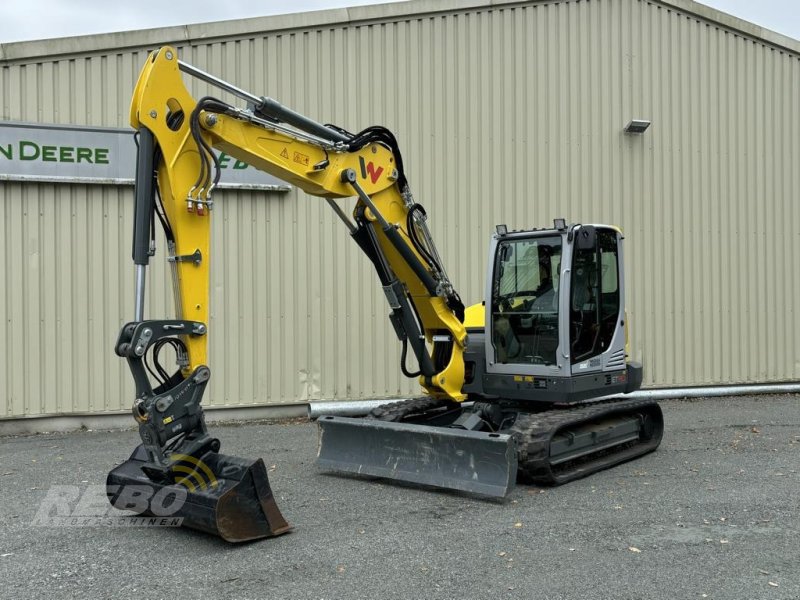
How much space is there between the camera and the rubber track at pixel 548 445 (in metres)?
6.79

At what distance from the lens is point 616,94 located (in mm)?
12828

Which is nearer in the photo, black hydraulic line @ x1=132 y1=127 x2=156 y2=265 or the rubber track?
black hydraulic line @ x1=132 y1=127 x2=156 y2=265

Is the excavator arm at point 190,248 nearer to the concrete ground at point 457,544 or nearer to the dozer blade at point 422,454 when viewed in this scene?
the concrete ground at point 457,544

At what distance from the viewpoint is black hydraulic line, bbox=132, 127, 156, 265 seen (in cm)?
537

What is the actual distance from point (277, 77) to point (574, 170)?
5231mm

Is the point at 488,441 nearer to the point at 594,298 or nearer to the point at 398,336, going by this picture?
the point at 398,336

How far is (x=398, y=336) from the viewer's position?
303 inches

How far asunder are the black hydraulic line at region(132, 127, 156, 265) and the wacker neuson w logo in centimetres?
154

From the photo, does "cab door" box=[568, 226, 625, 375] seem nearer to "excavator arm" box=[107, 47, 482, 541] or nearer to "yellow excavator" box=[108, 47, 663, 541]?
"yellow excavator" box=[108, 47, 663, 541]

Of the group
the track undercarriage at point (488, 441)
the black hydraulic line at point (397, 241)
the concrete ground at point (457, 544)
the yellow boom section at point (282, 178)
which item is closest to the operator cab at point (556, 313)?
the track undercarriage at point (488, 441)

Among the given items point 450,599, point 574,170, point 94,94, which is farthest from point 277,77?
point 450,599

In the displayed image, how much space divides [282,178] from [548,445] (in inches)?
137

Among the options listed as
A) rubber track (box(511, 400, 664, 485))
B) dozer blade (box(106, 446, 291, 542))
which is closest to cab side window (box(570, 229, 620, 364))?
rubber track (box(511, 400, 664, 485))

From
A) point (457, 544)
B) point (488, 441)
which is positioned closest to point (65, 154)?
point (488, 441)
